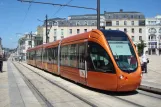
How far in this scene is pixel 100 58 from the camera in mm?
12430

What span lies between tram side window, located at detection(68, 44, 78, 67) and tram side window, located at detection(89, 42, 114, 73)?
8.68 feet

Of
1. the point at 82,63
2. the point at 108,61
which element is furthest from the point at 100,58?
the point at 82,63

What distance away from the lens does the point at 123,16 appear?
9531 centimetres

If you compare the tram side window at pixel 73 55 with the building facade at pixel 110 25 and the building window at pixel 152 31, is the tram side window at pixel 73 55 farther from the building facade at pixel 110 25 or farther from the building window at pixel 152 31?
the building window at pixel 152 31

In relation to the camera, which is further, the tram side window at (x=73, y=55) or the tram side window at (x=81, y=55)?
the tram side window at (x=73, y=55)

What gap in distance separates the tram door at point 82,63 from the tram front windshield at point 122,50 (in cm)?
186

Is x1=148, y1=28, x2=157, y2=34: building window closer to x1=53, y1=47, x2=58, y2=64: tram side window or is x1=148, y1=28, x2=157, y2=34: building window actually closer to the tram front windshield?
x1=53, y1=47, x2=58, y2=64: tram side window

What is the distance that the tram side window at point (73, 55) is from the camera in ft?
52.0

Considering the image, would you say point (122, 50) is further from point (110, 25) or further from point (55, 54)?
point (110, 25)

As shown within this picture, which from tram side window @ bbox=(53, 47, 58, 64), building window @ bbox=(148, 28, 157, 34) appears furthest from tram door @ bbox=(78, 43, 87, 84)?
building window @ bbox=(148, 28, 157, 34)

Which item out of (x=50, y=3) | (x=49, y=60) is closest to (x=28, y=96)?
(x=50, y=3)

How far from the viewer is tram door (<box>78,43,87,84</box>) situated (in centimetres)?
1399

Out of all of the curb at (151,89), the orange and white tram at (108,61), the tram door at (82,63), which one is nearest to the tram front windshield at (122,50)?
the orange and white tram at (108,61)

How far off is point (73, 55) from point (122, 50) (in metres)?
4.65
